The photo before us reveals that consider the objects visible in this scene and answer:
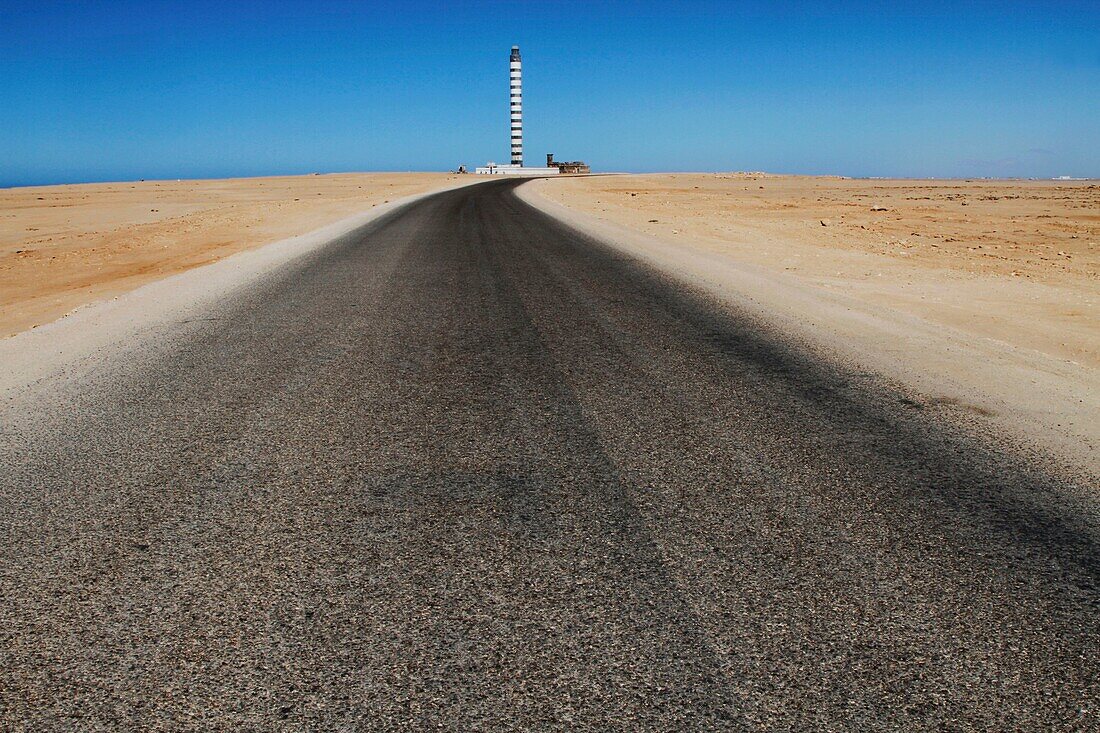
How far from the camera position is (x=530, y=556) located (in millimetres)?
2805

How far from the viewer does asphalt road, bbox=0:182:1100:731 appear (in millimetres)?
2070

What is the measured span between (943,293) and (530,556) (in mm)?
9073

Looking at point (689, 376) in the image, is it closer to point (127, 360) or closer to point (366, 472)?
point (366, 472)

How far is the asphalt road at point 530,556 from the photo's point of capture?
2.07 metres

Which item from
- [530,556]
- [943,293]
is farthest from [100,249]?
[530,556]

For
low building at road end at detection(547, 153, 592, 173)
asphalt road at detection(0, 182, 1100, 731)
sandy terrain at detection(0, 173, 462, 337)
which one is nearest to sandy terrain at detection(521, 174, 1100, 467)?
asphalt road at detection(0, 182, 1100, 731)

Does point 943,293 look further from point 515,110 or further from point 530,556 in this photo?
point 515,110

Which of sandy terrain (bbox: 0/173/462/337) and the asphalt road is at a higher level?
sandy terrain (bbox: 0/173/462/337)

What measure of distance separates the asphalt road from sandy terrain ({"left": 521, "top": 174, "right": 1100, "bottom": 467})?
2.74 ft

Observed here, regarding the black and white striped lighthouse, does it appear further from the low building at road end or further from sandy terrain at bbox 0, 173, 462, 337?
sandy terrain at bbox 0, 173, 462, 337

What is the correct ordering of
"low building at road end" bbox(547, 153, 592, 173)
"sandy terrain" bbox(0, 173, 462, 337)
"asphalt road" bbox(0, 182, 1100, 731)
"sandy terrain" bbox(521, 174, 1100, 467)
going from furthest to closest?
"low building at road end" bbox(547, 153, 592, 173), "sandy terrain" bbox(0, 173, 462, 337), "sandy terrain" bbox(521, 174, 1100, 467), "asphalt road" bbox(0, 182, 1100, 731)

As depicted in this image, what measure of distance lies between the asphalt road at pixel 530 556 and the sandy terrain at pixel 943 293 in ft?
2.74

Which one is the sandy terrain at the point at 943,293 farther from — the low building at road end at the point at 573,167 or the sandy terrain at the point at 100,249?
the low building at road end at the point at 573,167

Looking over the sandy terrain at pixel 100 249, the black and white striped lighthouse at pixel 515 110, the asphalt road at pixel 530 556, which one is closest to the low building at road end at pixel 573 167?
the black and white striped lighthouse at pixel 515 110
